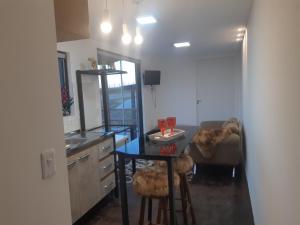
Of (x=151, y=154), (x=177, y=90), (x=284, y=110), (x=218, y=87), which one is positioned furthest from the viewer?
(x=177, y=90)

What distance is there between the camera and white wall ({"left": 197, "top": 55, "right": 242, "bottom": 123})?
7.29 m

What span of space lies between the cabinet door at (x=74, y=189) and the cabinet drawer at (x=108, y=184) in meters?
0.52

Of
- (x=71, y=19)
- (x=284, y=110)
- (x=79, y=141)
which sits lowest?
(x=79, y=141)

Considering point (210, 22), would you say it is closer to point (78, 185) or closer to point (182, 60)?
point (78, 185)

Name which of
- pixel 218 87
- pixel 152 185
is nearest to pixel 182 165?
pixel 152 185

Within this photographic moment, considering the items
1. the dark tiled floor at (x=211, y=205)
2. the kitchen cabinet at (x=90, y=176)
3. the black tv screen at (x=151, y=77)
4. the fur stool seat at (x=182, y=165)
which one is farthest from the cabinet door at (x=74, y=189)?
the black tv screen at (x=151, y=77)

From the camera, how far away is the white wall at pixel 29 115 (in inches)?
32.8

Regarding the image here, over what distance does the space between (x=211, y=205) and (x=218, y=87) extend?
483 centimetres

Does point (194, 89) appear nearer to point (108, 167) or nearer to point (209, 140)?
point (209, 140)

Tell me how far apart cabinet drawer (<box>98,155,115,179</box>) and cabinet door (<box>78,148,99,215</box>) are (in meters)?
0.15

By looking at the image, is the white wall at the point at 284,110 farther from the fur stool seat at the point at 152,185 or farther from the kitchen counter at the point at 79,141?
the kitchen counter at the point at 79,141

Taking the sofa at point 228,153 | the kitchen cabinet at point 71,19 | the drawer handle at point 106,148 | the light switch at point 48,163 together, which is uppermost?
the kitchen cabinet at point 71,19

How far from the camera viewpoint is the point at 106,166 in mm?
3264

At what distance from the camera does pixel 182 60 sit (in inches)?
307
